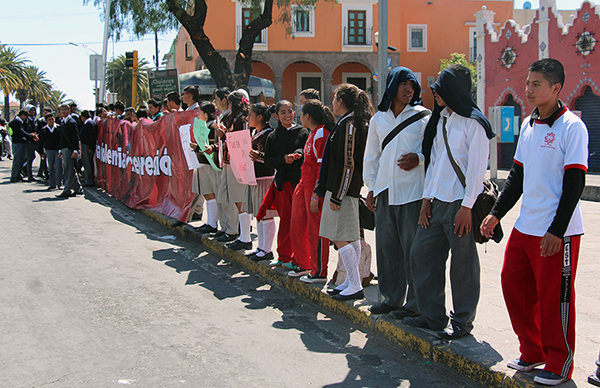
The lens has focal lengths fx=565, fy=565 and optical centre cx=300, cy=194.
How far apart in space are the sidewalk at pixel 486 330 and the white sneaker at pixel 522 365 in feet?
0.13

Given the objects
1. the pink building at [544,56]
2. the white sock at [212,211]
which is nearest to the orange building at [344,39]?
the pink building at [544,56]

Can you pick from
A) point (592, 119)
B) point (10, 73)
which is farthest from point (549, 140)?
point (10, 73)

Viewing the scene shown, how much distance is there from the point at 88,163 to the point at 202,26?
739cm

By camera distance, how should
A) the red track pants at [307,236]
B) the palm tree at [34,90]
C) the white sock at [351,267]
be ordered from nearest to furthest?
the white sock at [351,267] < the red track pants at [307,236] < the palm tree at [34,90]

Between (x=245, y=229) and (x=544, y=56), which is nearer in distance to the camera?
(x=245, y=229)

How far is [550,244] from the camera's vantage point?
10.0 ft

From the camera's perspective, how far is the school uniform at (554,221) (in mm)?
3051

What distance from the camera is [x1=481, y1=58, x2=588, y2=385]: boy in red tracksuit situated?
305 centimetres

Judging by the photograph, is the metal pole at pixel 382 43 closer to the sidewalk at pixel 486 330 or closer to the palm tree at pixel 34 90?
the sidewalk at pixel 486 330

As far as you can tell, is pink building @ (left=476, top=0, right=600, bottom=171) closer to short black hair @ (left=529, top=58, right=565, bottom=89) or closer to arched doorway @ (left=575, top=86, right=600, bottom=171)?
arched doorway @ (left=575, top=86, right=600, bottom=171)

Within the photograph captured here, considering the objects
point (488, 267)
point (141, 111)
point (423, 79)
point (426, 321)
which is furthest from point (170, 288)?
point (423, 79)

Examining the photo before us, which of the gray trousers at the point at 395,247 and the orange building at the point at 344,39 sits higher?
the orange building at the point at 344,39

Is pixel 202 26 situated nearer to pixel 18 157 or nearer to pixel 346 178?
pixel 18 157

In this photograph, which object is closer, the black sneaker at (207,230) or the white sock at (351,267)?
the white sock at (351,267)
